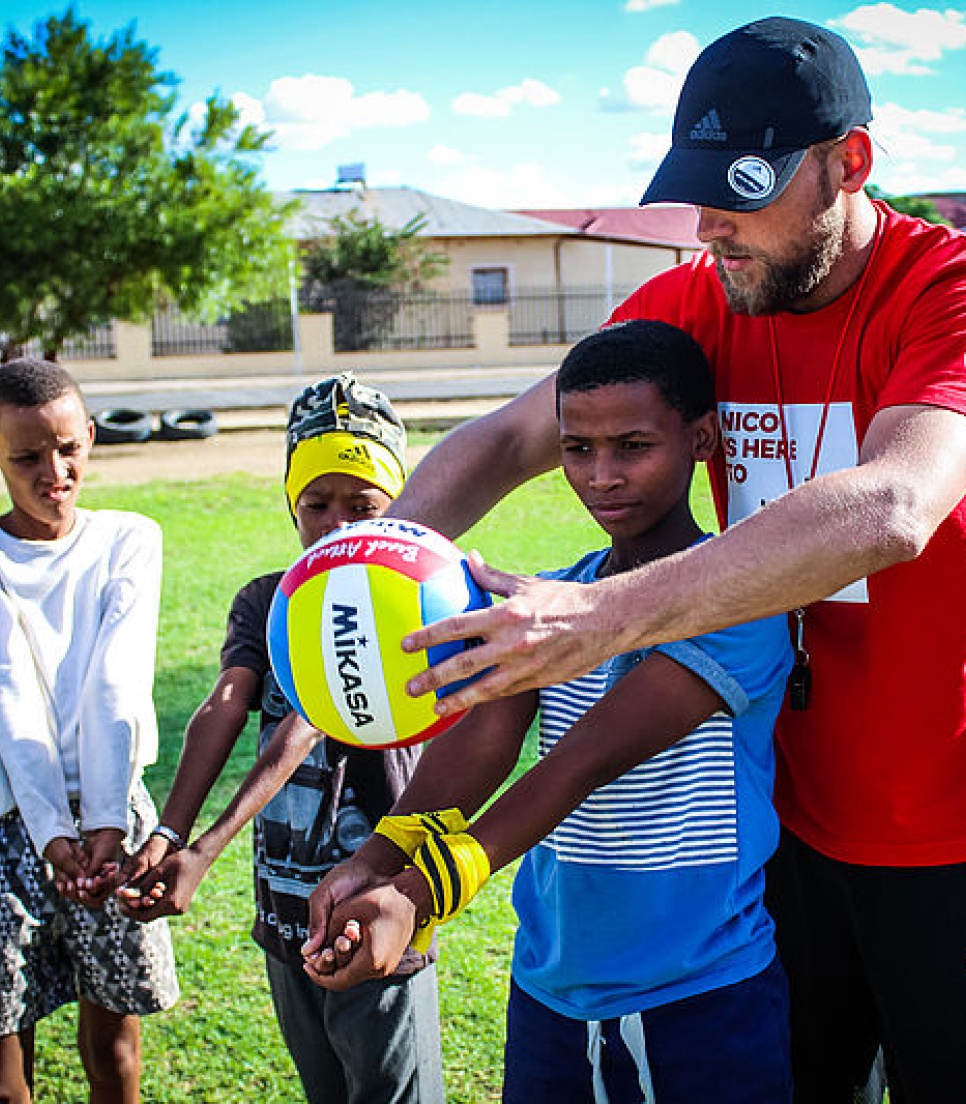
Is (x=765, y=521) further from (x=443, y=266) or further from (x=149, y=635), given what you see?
(x=443, y=266)

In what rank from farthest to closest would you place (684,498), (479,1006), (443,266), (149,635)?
(443,266), (479,1006), (149,635), (684,498)

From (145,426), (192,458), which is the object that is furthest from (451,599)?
(145,426)

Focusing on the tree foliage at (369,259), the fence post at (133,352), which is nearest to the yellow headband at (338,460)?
the fence post at (133,352)

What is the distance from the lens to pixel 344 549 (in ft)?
7.52

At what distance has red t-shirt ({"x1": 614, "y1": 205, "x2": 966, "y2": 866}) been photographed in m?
2.56

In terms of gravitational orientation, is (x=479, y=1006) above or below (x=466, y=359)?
below

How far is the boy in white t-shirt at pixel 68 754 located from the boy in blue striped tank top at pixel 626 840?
48.6 inches

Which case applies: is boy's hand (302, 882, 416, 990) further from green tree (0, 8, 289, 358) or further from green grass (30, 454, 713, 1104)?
green tree (0, 8, 289, 358)

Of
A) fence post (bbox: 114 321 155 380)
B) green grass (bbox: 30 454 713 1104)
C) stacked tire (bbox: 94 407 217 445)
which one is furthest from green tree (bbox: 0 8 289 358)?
green grass (bbox: 30 454 713 1104)

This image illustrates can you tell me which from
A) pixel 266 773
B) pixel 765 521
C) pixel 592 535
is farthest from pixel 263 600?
pixel 592 535

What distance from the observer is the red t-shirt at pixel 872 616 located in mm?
2564

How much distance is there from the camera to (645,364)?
99.4 inches

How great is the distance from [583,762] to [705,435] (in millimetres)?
795

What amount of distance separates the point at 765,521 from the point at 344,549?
75cm
